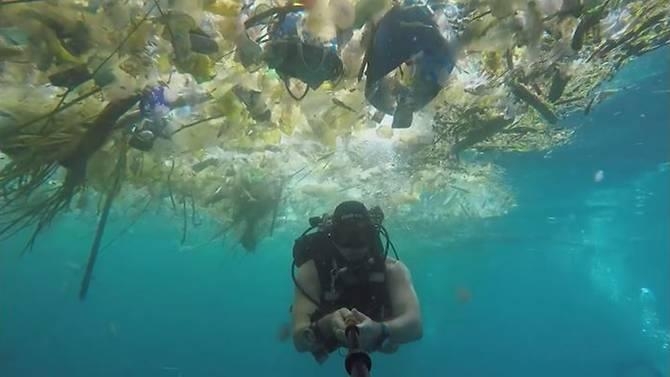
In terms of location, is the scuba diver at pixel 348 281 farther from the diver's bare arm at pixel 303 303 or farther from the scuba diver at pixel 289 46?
the scuba diver at pixel 289 46

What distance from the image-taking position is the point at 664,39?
623 cm

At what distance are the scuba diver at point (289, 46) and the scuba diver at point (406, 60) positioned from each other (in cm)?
37

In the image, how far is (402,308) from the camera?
360 centimetres

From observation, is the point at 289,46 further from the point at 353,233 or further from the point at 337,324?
the point at 337,324

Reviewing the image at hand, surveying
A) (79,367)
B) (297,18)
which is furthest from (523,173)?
(79,367)

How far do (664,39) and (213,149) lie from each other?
6.56 meters

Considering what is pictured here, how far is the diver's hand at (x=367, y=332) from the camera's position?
280 cm

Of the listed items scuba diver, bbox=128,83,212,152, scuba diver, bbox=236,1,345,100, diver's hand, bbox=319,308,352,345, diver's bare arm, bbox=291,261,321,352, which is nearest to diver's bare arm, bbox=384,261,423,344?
diver's hand, bbox=319,308,352,345

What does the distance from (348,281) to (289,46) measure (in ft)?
6.56

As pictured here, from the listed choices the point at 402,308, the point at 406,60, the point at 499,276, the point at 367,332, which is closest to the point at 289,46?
the point at 406,60

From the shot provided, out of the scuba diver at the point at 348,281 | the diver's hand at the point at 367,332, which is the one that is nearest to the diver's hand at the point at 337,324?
the diver's hand at the point at 367,332

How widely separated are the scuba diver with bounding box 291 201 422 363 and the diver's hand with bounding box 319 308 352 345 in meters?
0.20

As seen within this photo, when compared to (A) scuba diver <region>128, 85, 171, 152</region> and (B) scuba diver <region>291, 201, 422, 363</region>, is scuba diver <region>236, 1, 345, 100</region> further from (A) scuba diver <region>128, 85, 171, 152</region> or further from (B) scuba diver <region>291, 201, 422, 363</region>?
(B) scuba diver <region>291, 201, 422, 363</region>

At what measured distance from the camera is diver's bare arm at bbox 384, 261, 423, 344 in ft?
10.7
